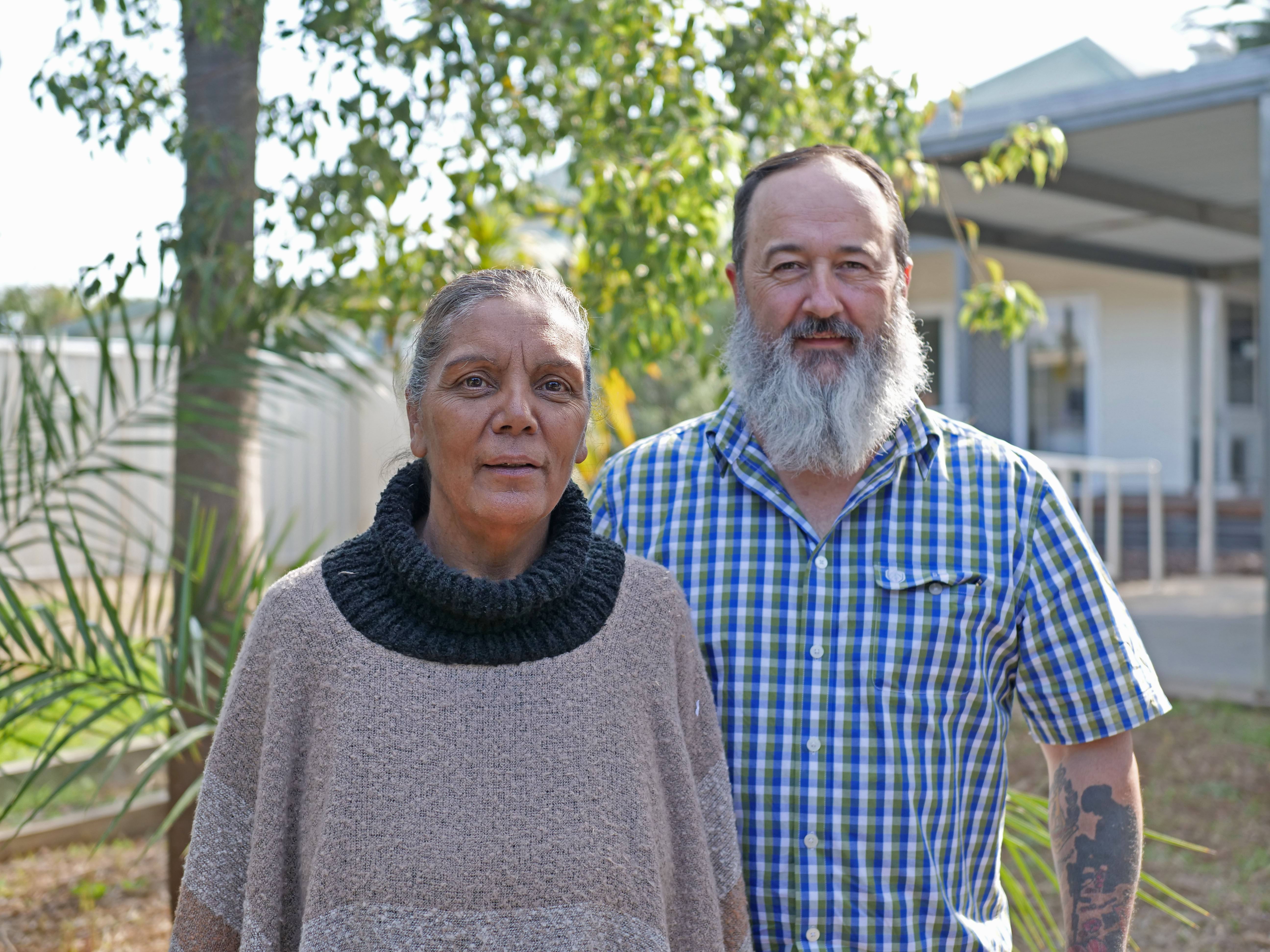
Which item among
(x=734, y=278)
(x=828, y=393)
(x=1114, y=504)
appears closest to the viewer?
(x=828, y=393)

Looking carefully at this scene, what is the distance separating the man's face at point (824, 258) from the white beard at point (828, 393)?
14 mm

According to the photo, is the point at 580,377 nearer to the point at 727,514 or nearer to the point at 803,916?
the point at 727,514

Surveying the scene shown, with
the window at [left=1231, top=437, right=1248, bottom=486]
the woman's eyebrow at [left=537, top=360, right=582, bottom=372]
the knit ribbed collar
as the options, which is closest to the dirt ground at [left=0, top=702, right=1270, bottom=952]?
the knit ribbed collar

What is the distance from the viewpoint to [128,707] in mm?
3674

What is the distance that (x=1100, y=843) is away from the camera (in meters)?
1.91

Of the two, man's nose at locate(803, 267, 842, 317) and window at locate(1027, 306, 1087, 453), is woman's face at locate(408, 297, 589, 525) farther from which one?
window at locate(1027, 306, 1087, 453)

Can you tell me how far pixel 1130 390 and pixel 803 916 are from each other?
515 inches

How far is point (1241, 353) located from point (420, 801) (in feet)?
49.1

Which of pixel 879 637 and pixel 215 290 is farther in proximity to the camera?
pixel 215 290

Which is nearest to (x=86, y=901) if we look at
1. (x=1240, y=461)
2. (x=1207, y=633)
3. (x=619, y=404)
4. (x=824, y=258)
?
(x=619, y=404)

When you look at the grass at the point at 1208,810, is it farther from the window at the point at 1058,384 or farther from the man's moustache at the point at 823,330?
the window at the point at 1058,384

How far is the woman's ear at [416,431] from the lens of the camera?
174cm

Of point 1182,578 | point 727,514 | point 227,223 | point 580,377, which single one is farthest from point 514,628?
point 1182,578

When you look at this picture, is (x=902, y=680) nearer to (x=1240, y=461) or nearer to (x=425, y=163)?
(x=425, y=163)
